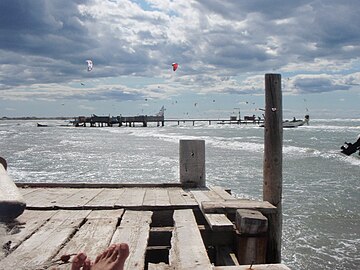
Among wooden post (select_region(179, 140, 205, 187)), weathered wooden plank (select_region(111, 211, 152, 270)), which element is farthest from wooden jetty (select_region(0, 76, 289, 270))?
wooden post (select_region(179, 140, 205, 187))

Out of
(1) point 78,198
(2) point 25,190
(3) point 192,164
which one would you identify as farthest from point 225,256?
(2) point 25,190

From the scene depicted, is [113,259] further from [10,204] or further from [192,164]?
[192,164]

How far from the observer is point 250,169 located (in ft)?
65.6

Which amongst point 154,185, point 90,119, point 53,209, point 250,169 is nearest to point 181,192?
point 154,185

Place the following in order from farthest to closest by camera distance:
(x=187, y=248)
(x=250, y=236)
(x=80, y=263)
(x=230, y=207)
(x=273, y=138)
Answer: (x=273, y=138)
(x=230, y=207)
(x=250, y=236)
(x=187, y=248)
(x=80, y=263)

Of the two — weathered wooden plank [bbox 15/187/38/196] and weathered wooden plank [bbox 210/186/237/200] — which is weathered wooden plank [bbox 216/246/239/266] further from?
weathered wooden plank [bbox 15/187/38/196]

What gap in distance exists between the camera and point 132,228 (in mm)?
4176

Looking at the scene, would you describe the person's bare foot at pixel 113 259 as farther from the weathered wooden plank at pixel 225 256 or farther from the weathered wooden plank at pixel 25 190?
the weathered wooden plank at pixel 25 190

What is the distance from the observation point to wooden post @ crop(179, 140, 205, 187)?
683cm

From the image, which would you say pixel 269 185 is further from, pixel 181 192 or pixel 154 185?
pixel 154 185

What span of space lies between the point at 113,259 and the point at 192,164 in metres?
4.03

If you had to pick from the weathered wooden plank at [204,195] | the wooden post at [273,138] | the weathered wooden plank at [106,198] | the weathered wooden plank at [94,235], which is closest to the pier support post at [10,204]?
the weathered wooden plank at [94,235]

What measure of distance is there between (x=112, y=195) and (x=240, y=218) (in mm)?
2280

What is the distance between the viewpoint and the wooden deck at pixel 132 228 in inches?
132
